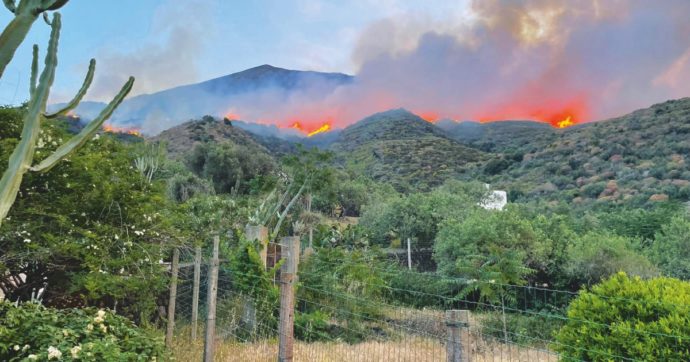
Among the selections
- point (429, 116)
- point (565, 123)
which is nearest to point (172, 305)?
point (565, 123)

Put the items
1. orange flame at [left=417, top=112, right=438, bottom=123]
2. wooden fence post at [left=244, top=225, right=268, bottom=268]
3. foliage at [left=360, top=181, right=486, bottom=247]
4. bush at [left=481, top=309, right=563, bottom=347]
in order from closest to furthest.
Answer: wooden fence post at [left=244, top=225, right=268, bottom=268] < bush at [left=481, top=309, right=563, bottom=347] < foliage at [left=360, top=181, right=486, bottom=247] < orange flame at [left=417, top=112, right=438, bottom=123]

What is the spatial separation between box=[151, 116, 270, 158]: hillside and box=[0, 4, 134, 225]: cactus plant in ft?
102

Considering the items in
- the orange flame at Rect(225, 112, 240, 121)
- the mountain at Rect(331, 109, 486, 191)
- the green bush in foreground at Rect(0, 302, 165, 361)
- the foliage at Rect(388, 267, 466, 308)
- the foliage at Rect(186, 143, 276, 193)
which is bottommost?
the foliage at Rect(388, 267, 466, 308)

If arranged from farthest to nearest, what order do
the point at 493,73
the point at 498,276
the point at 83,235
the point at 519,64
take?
the point at 493,73, the point at 519,64, the point at 498,276, the point at 83,235

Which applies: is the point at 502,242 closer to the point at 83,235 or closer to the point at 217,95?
the point at 83,235

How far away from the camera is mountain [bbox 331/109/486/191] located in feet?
117

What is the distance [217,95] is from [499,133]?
32.7 m

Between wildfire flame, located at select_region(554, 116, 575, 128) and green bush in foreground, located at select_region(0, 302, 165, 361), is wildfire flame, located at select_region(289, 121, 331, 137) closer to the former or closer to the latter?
wildfire flame, located at select_region(554, 116, 575, 128)

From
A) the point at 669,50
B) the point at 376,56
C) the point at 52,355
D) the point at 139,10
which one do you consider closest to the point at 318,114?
the point at 376,56

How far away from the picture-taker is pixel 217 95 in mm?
56531

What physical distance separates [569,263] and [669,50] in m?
39.6

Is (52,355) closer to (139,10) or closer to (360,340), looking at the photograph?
(360,340)

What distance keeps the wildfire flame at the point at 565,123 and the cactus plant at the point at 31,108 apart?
1680 inches

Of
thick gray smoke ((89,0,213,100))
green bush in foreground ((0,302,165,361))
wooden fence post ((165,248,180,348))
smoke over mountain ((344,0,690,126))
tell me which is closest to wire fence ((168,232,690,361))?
wooden fence post ((165,248,180,348))
